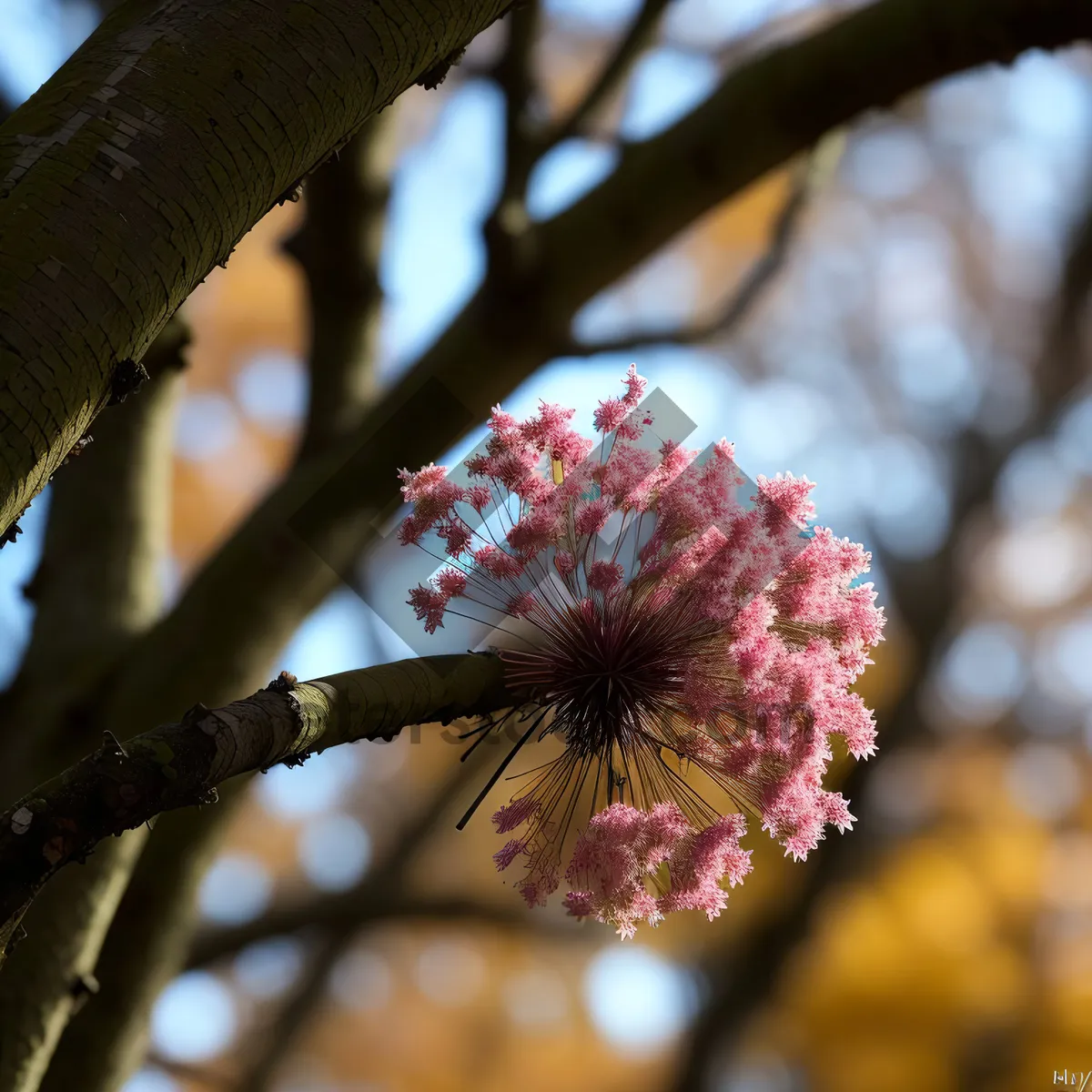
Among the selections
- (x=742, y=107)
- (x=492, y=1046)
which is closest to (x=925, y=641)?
(x=742, y=107)

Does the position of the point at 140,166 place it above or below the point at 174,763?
above

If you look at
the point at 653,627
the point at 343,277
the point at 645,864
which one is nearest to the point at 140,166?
the point at 653,627

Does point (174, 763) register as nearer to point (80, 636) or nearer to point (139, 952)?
point (139, 952)

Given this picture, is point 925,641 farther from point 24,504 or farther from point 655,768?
point 24,504

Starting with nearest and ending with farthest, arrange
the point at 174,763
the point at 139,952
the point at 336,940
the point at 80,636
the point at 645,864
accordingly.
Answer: the point at 174,763
the point at 645,864
the point at 139,952
the point at 80,636
the point at 336,940

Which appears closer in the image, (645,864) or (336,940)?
(645,864)

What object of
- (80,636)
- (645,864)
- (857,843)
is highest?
(857,843)

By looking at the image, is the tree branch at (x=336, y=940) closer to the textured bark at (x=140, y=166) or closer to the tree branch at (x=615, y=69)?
the tree branch at (x=615, y=69)
